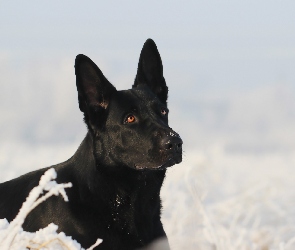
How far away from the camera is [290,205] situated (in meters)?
8.45

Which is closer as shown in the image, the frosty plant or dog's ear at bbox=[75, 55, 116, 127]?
the frosty plant

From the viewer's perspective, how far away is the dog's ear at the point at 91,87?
20.5 ft

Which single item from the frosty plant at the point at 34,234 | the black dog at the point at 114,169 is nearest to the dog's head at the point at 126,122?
the black dog at the point at 114,169

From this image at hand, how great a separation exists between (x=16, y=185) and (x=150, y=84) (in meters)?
1.44

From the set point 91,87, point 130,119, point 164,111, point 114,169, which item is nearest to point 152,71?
point 164,111

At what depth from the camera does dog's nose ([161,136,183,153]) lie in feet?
19.0

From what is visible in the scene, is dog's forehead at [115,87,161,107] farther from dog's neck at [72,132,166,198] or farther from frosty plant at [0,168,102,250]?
frosty plant at [0,168,102,250]

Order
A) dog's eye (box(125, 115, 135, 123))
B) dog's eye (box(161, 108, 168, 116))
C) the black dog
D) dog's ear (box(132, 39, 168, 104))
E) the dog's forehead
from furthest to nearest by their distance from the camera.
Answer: dog's ear (box(132, 39, 168, 104)), dog's eye (box(161, 108, 168, 116)), the dog's forehead, dog's eye (box(125, 115, 135, 123)), the black dog

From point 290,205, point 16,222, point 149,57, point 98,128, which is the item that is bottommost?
point 290,205

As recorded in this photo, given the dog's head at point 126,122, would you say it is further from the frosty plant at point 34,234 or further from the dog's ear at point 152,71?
the frosty plant at point 34,234

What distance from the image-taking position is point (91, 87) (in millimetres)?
6387

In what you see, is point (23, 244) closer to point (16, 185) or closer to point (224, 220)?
point (16, 185)

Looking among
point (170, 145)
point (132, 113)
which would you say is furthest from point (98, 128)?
point (170, 145)

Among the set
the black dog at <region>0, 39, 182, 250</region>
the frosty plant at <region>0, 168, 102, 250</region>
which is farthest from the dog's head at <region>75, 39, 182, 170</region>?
the frosty plant at <region>0, 168, 102, 250</region>
